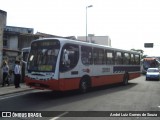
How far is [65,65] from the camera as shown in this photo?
13750 mm

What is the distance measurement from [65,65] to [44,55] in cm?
126

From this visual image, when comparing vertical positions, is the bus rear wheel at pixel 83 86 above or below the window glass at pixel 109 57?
below

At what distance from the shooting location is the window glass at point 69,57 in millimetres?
13562

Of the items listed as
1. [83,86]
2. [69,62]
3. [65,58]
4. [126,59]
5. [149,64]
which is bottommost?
[83,86]

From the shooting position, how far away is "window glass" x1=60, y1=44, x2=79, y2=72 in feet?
44.5

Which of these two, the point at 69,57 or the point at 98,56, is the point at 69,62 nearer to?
the point at 69,57

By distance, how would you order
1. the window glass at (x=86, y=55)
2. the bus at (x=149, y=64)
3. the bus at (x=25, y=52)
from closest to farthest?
the window glass at (x=86, y=55) → the bus at (x=25, y=52) → the bus at (x=149, y=64)

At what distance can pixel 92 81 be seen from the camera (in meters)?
16.7

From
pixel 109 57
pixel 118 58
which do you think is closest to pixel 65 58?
pixel 109 57

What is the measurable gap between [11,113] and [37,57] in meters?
5.10

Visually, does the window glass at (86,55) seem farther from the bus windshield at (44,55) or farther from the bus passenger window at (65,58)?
the bus windshield at (44,55)

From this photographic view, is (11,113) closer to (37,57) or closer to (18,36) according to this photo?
(37,57)

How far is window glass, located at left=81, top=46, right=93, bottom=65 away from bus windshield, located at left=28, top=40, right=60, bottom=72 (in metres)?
2.38

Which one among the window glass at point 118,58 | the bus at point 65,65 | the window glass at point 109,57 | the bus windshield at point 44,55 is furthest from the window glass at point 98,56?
the bus windshield at point 44,55
